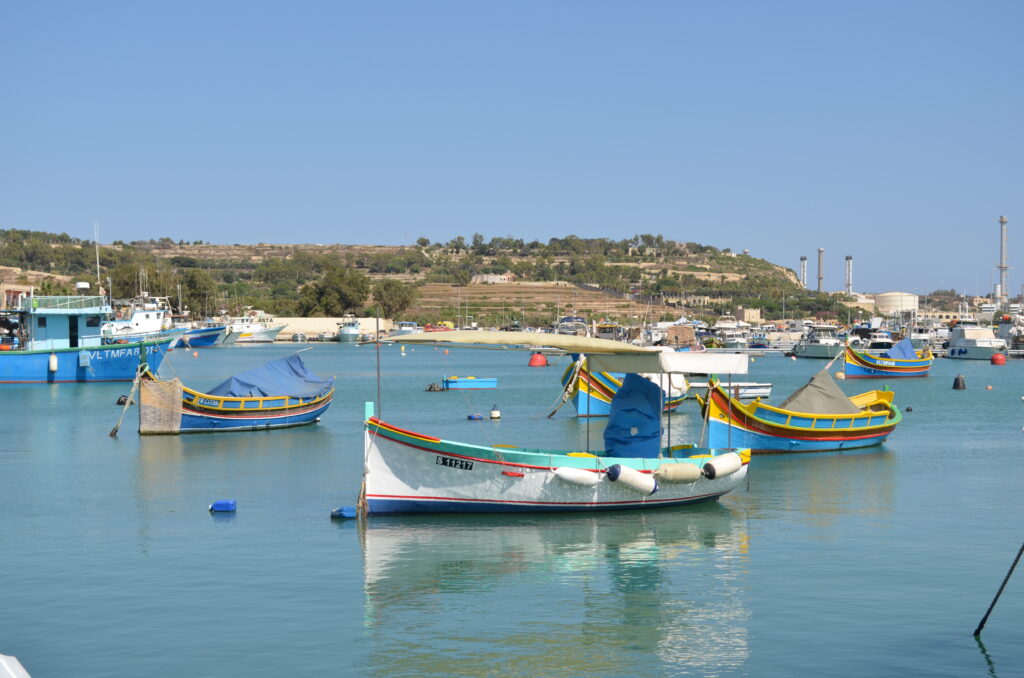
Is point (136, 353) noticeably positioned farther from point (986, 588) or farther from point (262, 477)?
point (986, 588)

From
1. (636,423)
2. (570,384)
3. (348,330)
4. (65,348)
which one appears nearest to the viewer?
(636,423)

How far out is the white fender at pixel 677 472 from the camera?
25.3m

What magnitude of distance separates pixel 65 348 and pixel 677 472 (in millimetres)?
57066

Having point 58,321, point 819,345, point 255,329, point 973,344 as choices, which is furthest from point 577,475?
point 255,329

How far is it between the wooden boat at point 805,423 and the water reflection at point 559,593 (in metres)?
8.59

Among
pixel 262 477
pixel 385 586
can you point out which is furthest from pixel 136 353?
pixel 385 586

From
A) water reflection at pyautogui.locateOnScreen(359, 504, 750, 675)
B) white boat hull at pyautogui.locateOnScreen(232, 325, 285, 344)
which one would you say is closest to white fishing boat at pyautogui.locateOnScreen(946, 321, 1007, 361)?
white boat hull at pyautogui.locateOnScreen(232, 325, 285, 344)

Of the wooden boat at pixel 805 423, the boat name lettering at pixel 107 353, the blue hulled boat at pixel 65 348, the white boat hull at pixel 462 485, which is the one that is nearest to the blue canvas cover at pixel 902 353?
the wooden boat at pixel 805 423

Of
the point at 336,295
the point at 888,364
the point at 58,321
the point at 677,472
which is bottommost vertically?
the point at 888,364

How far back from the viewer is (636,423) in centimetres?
2642

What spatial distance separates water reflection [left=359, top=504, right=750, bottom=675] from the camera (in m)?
16.3

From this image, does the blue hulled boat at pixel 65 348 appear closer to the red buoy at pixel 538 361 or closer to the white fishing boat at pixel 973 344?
the red buoy at pixel 538 361

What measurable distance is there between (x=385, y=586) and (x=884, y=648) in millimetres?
8358

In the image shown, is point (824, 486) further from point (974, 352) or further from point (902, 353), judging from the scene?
point (974, 352)
